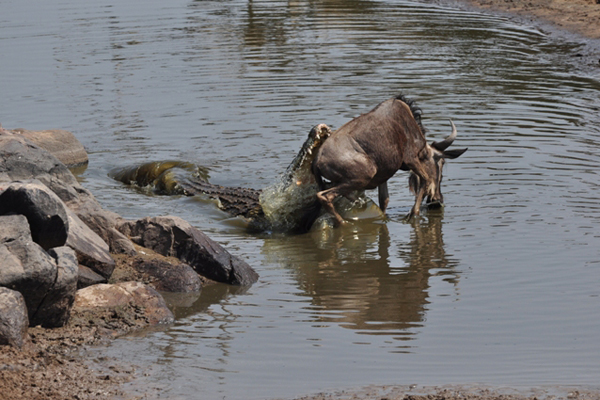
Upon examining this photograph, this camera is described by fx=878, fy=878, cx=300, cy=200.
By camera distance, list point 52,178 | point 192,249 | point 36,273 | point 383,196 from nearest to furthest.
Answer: point 36,273 < point 192,249 < point 52,178 < point 383,196

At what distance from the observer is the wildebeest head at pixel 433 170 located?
37.4 ft

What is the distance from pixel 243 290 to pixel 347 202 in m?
3.25

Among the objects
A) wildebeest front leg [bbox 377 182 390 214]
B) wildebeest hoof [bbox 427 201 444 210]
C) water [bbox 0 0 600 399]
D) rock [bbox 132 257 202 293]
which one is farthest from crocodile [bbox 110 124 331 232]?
rock [bbox 132 257 202 293]

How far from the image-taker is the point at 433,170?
11469mm

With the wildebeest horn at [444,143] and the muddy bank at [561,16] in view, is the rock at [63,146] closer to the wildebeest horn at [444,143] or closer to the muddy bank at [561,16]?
the wildebeest horn at [444,143]

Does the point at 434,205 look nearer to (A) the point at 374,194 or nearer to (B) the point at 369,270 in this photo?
(A) the point at 374,194

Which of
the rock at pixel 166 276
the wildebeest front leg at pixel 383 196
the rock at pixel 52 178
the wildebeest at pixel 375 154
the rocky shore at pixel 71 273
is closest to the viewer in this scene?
the rocky shore at pixel 71 273

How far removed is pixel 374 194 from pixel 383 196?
3.95 feet

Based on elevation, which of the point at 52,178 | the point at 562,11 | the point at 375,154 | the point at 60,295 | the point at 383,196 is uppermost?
the point at 562,11

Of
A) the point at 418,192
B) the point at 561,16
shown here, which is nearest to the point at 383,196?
the point at 418,192

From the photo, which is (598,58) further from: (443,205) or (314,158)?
(314,158)

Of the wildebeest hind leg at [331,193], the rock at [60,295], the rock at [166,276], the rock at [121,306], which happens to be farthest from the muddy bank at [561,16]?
the rock at [60,295]

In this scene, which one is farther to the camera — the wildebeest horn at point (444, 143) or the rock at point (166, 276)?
the wildebeest horn at point (444, 143)

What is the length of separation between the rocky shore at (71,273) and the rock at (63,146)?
16.0 feet
